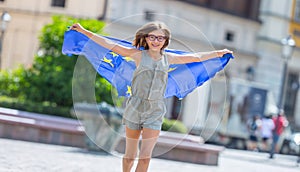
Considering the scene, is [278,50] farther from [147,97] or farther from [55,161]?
[147,97]

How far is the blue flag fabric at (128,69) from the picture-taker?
6512mm

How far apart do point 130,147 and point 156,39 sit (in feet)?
3.25

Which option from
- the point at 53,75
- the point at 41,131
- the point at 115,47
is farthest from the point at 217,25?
the point at 115,47

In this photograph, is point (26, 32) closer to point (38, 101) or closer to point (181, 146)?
point (38, 101)

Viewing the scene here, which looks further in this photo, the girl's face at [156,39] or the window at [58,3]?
the window at [58,3]

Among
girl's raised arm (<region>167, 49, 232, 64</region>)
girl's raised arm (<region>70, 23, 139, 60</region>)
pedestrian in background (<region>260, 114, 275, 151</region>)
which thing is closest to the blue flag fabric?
girl's raised arm (<region>167, 49, 232, 64</region>)

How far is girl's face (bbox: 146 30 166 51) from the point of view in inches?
227

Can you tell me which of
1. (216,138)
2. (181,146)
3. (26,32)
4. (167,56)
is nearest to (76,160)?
(181,146)

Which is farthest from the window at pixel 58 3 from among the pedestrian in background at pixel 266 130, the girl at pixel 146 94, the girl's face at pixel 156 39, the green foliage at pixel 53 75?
the girl's face at pixel 156 39

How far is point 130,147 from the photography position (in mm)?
5828

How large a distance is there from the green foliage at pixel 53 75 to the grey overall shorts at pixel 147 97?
13.2m

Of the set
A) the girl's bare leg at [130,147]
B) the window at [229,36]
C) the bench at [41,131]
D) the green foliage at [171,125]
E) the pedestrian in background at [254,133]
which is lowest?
the pedestrian in background at [254,133]

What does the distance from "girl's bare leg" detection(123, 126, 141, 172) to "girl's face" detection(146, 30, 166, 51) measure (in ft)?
2.51

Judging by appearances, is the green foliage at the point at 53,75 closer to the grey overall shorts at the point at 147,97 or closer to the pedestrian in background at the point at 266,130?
the pedestrian in background at the point at 266,130
